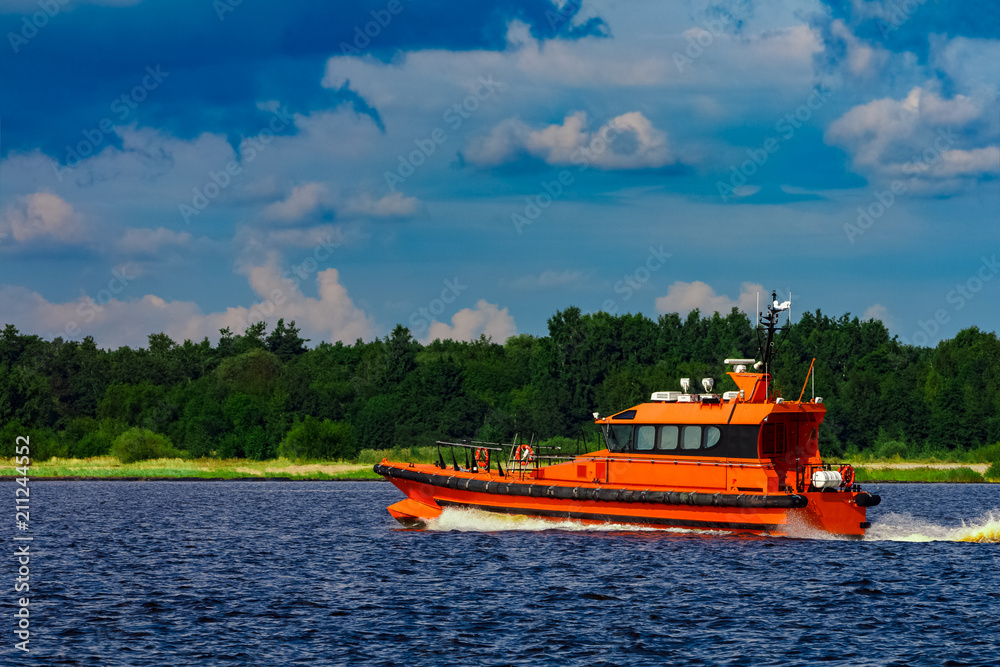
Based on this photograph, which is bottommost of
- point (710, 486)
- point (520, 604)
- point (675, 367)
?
point (520, 604)

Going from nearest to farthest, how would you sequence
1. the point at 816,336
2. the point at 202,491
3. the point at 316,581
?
the point at 316,581 < the point at 202,491 < the point at 816,336

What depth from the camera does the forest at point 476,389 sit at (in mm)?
79438

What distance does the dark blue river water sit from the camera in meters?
16.2

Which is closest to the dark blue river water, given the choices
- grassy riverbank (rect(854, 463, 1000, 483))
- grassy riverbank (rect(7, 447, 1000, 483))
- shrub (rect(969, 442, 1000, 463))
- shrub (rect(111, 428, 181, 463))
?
grassy riverbank (rect(854, 463, 1000, 483))

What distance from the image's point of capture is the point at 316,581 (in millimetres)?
22562

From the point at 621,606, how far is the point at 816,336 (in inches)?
3566

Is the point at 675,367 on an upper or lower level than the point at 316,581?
upper

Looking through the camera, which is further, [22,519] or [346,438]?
[346,438]

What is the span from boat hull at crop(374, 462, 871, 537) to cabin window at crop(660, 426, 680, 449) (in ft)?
3.82

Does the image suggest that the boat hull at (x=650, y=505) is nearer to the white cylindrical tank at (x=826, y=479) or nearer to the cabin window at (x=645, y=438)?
the white cylindrical tank at (x=826, y=479)

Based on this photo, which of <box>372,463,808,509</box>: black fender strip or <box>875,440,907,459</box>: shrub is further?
<box>875,440,907,459</box>: shrub

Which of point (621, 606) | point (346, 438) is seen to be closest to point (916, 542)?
point (621, 606)

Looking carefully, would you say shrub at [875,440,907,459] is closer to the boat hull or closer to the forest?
the forest

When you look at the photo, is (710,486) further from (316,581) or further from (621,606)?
(316,581)
